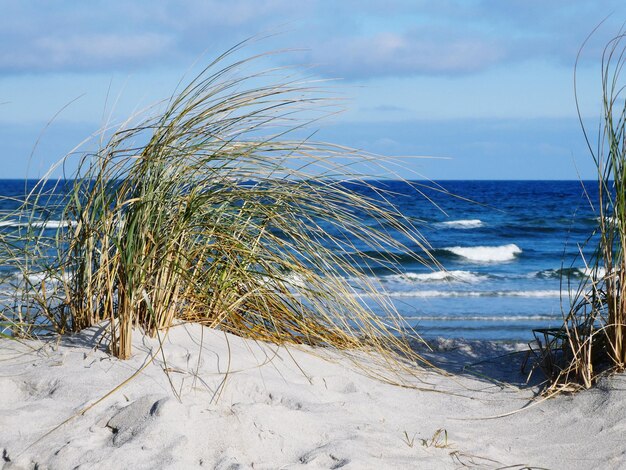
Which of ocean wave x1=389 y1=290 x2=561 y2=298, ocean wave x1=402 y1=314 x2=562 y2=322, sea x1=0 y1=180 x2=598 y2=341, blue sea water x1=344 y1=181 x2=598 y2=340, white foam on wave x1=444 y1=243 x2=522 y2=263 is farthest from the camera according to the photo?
white foam on wave x1=444 y1=243 x2=522 y2=263

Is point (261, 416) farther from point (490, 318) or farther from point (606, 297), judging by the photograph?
point (490, 318)

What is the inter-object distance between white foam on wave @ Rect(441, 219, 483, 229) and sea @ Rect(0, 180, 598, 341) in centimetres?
3

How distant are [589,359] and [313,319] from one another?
1.30 metres

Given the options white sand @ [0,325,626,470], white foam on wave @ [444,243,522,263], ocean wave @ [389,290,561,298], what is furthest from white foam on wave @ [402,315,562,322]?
white foam on wave @ [444,243,522,263]

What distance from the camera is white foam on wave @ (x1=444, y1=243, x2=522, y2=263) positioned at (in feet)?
46.5

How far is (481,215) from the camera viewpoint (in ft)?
74.6

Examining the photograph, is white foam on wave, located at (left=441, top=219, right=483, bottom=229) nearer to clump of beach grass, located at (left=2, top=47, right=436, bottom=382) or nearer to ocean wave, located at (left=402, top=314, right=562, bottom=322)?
ocean wave, located at (left=402, top=314, right=562, bottom=322)

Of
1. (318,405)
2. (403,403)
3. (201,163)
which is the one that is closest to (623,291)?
(403,403)

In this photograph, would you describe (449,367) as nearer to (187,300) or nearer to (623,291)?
(623,291)

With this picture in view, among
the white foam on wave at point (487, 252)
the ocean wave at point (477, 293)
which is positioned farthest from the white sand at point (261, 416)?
the white foam on wave at point (487, 252)

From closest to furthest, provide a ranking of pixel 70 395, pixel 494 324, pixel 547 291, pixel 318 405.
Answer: pixel 70 395, pixel 318 405, pixel 494 324, pixel 547 291

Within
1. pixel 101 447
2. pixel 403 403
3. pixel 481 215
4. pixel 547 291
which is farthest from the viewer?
pixel 481 215

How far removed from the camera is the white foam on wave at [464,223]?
1988 centimetres

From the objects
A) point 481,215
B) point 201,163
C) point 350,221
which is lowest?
point 481,215
